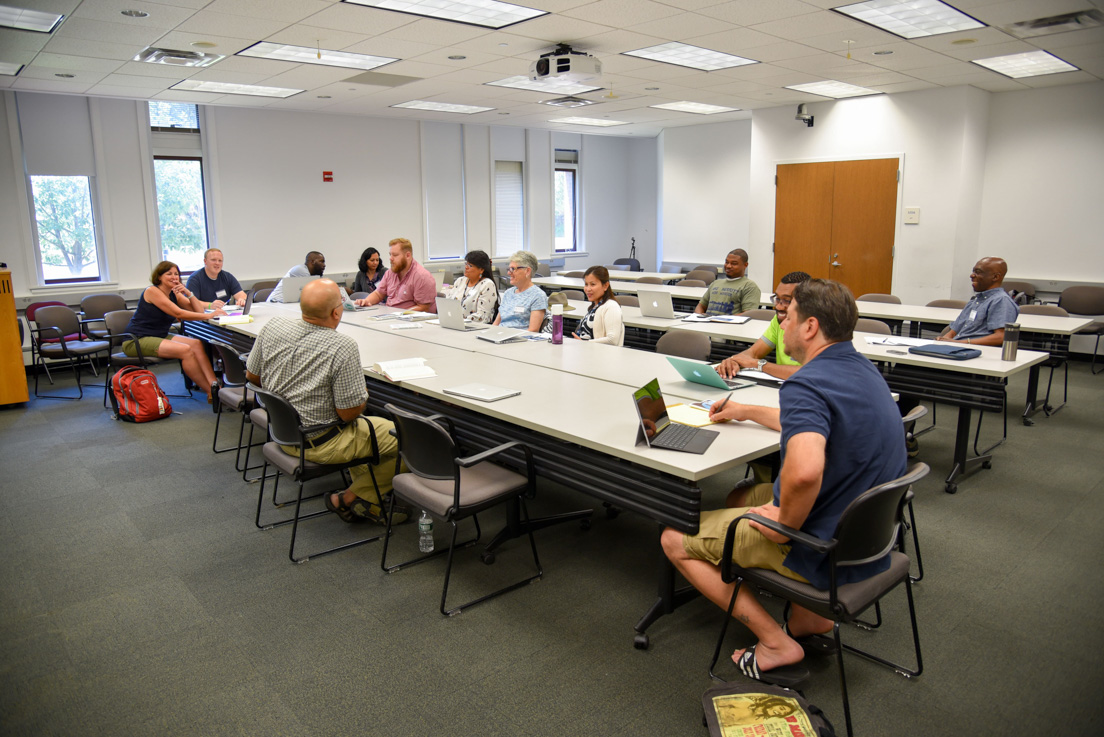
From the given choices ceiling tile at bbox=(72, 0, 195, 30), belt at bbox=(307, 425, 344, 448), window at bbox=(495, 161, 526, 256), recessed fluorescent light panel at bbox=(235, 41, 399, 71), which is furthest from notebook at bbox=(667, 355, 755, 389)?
window at bbox=(495, 161, 526, 256)

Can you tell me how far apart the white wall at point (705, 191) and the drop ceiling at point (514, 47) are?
2411 millimetres

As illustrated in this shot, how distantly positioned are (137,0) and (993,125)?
8.72 meters

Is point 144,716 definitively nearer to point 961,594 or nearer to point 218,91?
point 961,594

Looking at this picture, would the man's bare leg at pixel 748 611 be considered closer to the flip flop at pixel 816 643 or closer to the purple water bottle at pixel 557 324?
the flip flop at pixel 816 643

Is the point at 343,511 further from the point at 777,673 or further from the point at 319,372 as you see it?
the point at 777,673

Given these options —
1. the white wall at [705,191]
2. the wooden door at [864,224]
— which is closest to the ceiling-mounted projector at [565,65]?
the wooden door at [864,224]

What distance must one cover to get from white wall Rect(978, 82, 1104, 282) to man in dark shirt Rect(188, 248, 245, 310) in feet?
28.1

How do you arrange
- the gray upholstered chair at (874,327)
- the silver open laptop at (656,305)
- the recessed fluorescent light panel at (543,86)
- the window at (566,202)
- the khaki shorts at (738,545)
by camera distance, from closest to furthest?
the khaki shorts at (738,545)
the gray upholstered chair at (874,327)
the silver open laptop at (656,305)
the recessed fluorescent light panel at (543,86)
the window at (566,202)

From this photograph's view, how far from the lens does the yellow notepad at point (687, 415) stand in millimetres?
2801

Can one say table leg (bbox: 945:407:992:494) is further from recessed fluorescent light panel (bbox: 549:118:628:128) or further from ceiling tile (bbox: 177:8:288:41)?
recessed fluorescent light panel (bbox: 549:118:628:128)

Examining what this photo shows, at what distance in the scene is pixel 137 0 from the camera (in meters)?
4.24

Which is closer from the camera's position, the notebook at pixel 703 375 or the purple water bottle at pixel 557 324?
the notebook at pixel 703 375

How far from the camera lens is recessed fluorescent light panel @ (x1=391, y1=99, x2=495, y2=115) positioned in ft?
28.8

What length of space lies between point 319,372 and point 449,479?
36.0 inches
